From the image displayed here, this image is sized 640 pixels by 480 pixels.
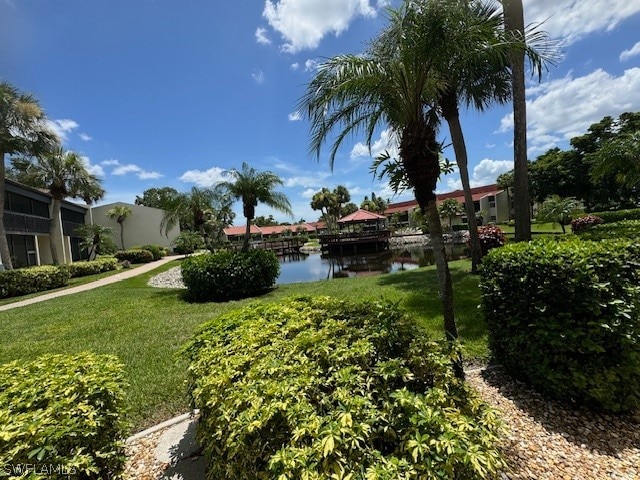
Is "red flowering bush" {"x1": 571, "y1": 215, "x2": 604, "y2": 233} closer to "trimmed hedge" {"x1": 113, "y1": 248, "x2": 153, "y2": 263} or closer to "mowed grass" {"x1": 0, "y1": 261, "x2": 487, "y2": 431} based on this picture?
"mowed grass" {"x1": 0, "y1": 261, "x2": 487, "y2": 431}

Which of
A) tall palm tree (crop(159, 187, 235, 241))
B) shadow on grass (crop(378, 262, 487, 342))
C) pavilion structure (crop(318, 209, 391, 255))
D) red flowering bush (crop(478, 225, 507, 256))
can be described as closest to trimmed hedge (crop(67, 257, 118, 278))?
tall palm tree (crop(159, 187, 235, 241))

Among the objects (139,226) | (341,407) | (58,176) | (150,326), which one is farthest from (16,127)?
(139,226)

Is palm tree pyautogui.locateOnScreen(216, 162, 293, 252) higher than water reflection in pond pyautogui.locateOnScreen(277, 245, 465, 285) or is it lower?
higher

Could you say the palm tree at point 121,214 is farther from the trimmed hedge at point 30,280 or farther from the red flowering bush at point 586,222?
the red flowering bush at point 586,222

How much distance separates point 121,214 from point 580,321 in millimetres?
39070

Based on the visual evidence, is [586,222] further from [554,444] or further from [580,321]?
[554,444]

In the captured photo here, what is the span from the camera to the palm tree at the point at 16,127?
1338 cm

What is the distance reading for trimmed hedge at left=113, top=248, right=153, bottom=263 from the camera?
89.9ft

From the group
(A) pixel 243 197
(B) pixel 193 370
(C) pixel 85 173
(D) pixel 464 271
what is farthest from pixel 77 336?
(C) pixel 85 173

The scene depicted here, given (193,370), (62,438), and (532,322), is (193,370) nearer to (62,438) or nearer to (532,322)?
(62,438)

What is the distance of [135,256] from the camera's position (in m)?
27.9

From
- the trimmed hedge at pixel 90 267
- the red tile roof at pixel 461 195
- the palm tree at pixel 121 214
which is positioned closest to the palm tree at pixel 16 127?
the trimmed hedge at pixel 90 267

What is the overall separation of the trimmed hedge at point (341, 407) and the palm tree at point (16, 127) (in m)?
17.2

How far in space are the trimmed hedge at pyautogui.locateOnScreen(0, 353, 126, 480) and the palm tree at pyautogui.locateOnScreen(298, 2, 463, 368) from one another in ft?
10.3
